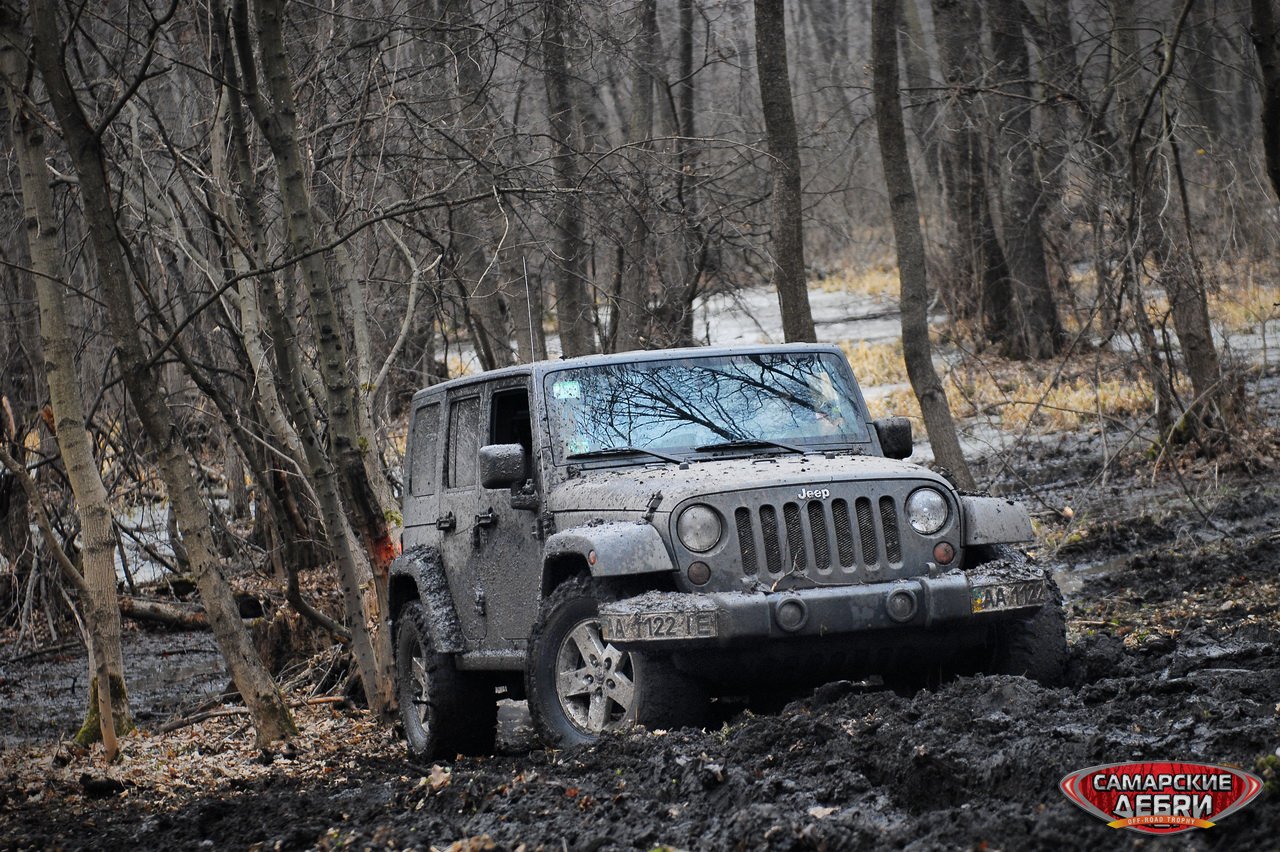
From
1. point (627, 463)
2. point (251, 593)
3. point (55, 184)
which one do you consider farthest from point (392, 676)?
point (251, 593)

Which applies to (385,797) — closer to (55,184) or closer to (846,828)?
(846,828)

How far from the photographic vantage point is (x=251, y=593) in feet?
50.1

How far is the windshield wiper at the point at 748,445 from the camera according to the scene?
750cm

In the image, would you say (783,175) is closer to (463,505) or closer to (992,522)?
(463,505)

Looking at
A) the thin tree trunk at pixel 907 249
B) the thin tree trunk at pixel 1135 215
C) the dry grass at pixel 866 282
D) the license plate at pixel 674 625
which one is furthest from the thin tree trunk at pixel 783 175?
the dry grass at pixel 866 282

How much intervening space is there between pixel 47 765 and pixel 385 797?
3.44 metres

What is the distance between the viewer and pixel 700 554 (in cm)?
655

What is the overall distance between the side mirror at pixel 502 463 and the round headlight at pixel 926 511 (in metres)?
1.81

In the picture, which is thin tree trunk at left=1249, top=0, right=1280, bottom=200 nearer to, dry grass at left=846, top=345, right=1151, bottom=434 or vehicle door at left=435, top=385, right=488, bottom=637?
vehicle door at left=435, top=385, right=488, bottom=637

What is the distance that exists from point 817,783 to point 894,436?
2.87 m

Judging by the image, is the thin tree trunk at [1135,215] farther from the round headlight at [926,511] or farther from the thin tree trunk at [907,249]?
the round headlight at [926,511]

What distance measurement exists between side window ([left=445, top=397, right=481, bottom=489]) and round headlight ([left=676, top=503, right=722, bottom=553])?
2013 mm

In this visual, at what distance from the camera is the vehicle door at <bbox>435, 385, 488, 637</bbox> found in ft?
27.1

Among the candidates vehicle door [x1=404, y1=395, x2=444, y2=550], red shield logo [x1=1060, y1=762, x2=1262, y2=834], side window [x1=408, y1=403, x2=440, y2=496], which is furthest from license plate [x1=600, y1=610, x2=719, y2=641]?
side window [x1=408, y1=403, x2=440, y2=496]
